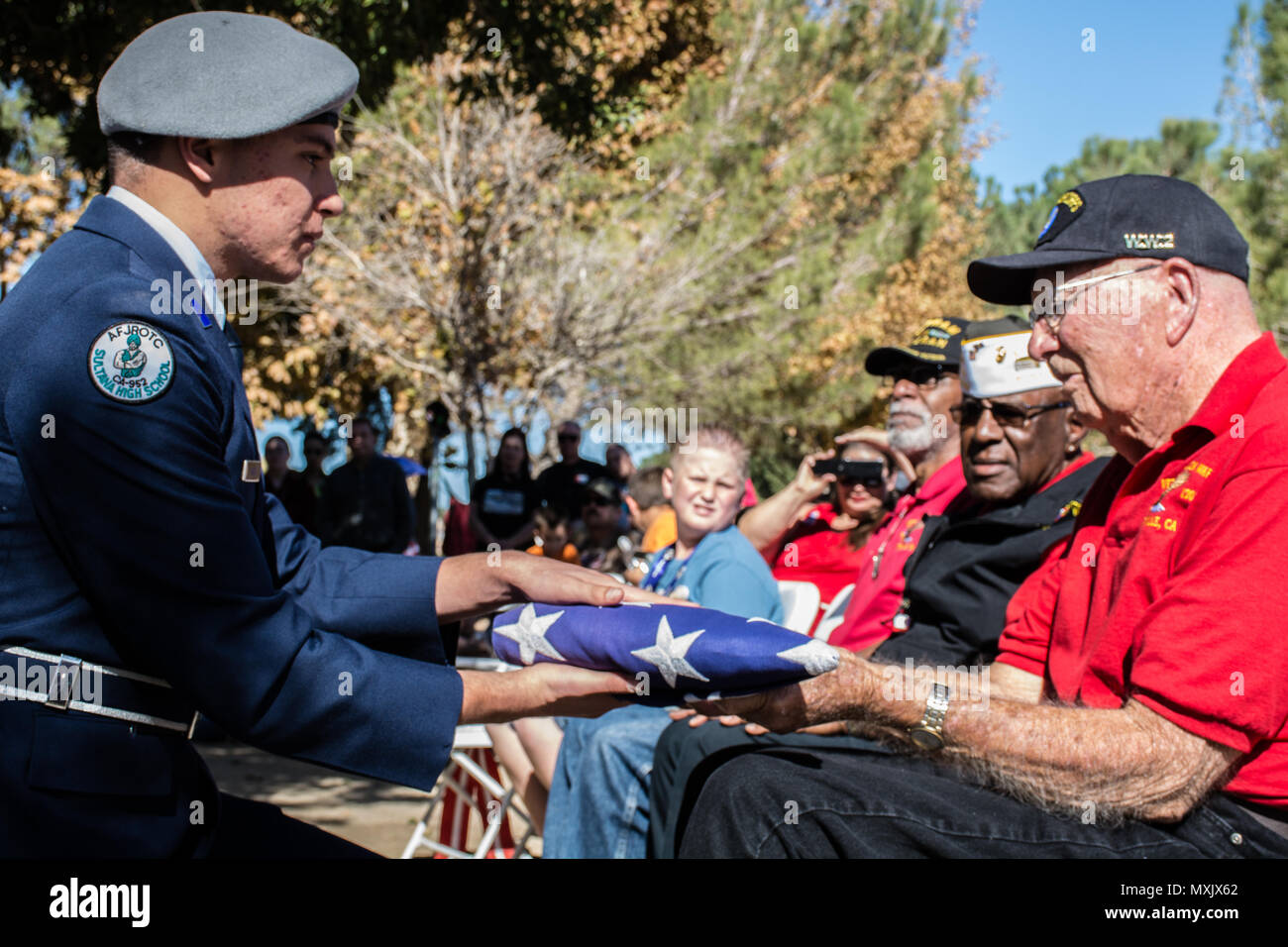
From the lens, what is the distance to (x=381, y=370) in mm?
14188

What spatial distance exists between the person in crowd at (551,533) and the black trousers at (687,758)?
187 inches

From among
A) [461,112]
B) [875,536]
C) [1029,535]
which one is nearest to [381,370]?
[461,112]

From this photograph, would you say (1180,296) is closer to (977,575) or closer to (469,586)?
(977,575)

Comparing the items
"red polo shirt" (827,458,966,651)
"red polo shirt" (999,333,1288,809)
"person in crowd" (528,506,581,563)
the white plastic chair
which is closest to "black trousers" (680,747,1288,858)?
"red polo shirt" (999,333,1288,809)

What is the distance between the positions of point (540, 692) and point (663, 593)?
1615 millimetres

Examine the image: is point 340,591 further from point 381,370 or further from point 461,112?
point 381,370

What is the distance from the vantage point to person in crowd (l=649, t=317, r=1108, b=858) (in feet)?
9.95

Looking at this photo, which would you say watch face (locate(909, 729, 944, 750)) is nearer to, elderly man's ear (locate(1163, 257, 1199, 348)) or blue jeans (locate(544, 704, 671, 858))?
elderly man's ear (locate(1163, 257, 1199, 348))

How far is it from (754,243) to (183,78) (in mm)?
15157

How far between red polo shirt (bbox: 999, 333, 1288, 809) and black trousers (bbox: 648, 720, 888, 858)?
26.7 inches

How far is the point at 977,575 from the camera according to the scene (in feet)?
10.4

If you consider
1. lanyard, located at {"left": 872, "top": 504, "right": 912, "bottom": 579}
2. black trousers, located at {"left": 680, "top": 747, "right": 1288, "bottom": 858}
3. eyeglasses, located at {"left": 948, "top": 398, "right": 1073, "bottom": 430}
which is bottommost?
black trousers, located at {"left": 680, "top": 747, "right": 1288, "bottom": 858}

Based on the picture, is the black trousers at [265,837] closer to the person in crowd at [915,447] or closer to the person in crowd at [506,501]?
the person in crowd at [915,447]

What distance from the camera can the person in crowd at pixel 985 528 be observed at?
3033mm
